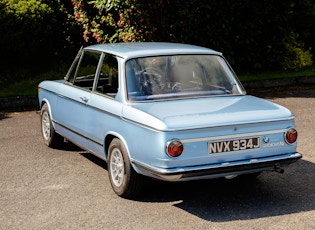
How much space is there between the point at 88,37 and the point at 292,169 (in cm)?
833

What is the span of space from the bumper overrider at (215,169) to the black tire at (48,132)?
109 inches

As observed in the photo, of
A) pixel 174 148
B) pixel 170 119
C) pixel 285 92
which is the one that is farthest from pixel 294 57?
pixel 174 148

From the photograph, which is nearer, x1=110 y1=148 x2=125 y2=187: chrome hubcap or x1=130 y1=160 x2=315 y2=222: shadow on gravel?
x1=130 y1=160 x2=315 y2=222: shadow on gravel

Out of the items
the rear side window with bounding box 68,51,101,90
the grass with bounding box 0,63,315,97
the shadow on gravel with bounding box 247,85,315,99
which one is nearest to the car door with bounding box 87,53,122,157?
the rear side window with bounding box 68,51,101,90

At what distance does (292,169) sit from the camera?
7586 millimetres

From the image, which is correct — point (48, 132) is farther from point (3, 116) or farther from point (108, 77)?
point (3, 116)

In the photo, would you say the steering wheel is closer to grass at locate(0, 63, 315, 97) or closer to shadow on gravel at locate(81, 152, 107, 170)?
shadow on gravel at locate(81, 152, 107, 170)

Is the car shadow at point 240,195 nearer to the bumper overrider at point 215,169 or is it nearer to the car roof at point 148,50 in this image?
the bumper overrider at point 215,169

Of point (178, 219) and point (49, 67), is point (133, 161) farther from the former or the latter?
point (49, 67)

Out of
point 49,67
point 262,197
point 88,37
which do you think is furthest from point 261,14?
point 262,197

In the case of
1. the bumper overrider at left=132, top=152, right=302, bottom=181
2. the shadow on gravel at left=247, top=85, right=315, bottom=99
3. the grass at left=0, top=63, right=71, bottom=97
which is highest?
the bumper overrider at left=132, top=152, right=302, bottom=181

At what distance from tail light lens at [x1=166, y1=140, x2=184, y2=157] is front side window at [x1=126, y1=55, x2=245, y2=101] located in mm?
989

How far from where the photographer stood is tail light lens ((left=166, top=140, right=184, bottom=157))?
5.76 meters

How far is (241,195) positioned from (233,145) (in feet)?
2.85
